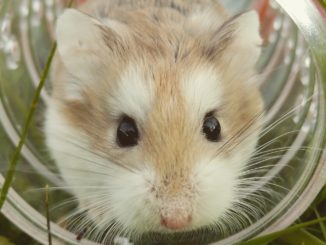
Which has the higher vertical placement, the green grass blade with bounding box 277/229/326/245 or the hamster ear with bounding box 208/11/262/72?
the hamster ear with bounding box 208/11/262/72

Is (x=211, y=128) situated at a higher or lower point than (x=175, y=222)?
higher

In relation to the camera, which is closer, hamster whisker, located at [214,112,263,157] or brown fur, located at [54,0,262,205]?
brown fur, located at [54,0,262,205]

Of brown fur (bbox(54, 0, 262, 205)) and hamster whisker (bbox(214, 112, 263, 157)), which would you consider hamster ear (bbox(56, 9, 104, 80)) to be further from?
hamster whisker (bbox(214, 112, 263, 157))

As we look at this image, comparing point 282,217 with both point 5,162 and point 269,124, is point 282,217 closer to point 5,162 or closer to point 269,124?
point 269,124

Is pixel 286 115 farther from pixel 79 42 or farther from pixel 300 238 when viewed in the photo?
pixel 79 42

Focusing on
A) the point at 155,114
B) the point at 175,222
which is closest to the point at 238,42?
the point at 155,114

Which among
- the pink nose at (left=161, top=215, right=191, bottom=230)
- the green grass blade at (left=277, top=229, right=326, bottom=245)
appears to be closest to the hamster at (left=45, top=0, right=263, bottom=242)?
the pink nose at (left=161, top=215, right=191, bottom=230)

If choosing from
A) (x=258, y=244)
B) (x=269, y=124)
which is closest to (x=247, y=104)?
(x=269, y=124)
